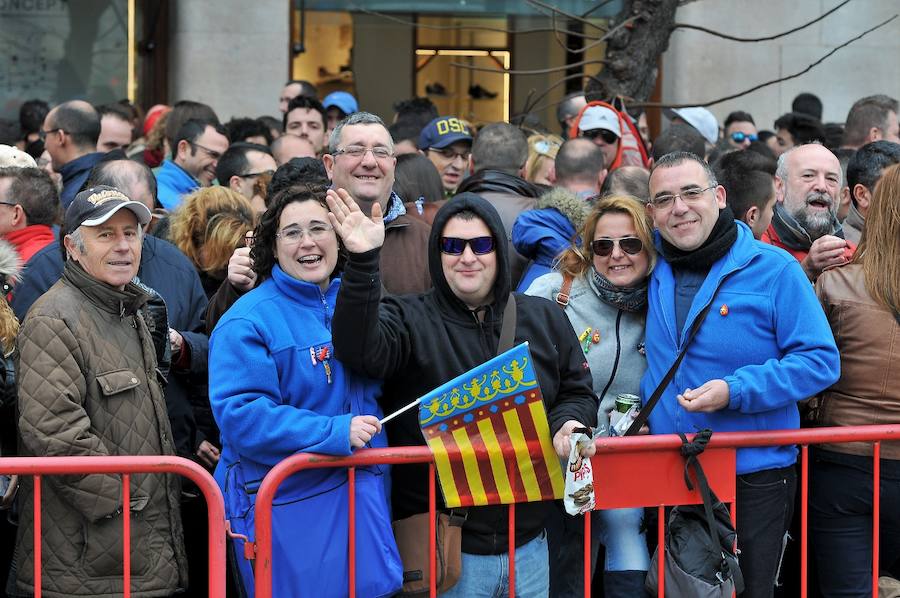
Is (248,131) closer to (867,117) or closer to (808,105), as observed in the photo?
(867,117)

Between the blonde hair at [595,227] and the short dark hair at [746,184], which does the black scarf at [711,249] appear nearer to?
the blonde hair at [595,227]

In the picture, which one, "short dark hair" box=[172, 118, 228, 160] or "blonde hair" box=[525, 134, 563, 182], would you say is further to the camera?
"blonde hair" box=[525, 134, 563, 182]

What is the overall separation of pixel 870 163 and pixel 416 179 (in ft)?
7.24

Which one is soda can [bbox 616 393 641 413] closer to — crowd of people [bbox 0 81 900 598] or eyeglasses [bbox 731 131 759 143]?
crowd of people [bbox 0 81 900 598]

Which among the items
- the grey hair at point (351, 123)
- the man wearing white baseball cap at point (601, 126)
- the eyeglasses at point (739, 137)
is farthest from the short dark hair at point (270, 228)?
the eyeglasses at point (739, 137)

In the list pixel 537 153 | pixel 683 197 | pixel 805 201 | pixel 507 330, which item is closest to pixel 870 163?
pixel 805 201

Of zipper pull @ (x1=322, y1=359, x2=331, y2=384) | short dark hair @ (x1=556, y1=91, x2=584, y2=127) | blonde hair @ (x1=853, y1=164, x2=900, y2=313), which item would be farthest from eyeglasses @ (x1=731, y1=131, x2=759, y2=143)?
zipper pull @ (x1=322, y1=359, x2=331, y2=384)

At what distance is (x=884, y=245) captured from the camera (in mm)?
4805

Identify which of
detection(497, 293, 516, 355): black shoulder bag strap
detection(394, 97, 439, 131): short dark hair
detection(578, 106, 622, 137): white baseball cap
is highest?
detection(394, 97, 439, 131): short dark hair

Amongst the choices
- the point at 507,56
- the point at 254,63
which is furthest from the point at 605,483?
the point at 507,56

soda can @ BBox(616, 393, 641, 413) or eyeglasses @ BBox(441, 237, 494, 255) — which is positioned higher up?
eyeglasses @ BBox(441, 237, 494, 255)

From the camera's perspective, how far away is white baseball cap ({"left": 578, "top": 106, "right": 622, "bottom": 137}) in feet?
26.3

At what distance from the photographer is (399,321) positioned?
4.32 metres

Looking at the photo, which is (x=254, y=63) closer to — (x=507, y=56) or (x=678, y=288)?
(x=507, y=56)
